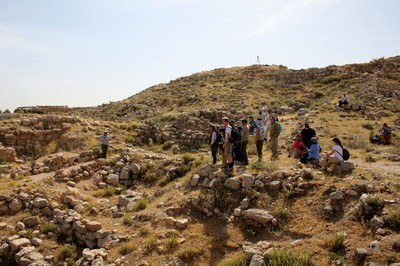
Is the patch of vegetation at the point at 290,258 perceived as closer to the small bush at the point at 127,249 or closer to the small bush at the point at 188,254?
the small bush at the point at 188,254

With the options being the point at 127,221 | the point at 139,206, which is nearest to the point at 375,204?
the point at 127,221

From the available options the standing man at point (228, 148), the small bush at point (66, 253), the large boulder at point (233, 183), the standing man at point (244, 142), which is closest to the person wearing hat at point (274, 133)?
the standing man at point (244, 142)

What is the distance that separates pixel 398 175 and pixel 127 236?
7.13 m

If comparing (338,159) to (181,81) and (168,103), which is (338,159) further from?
(181,81)

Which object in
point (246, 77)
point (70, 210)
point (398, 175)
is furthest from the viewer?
point (246, 77)

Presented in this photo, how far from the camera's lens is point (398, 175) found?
28.2 feet

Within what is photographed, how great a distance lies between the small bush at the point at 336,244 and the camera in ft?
21.1

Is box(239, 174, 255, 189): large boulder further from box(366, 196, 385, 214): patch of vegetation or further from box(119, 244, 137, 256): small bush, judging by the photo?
box(119, 244, 137, 256): small bush

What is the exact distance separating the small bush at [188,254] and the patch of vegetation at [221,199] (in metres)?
1.52

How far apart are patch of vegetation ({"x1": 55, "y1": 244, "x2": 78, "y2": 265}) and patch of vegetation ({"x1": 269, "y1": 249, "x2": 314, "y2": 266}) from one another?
515 centimetres

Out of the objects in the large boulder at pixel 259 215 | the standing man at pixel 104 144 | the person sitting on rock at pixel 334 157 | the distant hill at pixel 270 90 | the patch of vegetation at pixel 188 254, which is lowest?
the patch of vegetation at pixel 188 254

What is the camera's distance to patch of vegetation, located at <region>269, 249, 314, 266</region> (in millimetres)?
6168

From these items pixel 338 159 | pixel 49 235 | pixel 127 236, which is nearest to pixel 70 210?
pixel 49 235

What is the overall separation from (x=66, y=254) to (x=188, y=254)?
340cm
